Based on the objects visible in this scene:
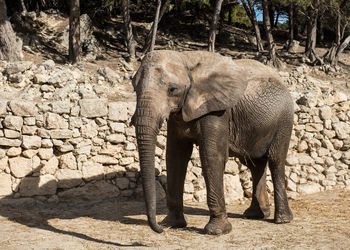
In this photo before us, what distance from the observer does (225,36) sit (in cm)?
2281

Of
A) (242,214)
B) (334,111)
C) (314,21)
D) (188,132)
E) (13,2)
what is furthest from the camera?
(13,2)

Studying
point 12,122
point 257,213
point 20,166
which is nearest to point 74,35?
point 12,122

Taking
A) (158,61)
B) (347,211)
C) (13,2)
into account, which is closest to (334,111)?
(347,211)

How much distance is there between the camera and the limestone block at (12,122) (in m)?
7.94

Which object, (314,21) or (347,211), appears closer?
(347,211)

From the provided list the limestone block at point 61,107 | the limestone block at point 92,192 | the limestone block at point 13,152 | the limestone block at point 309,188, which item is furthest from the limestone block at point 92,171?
the limestone block at point 309,188

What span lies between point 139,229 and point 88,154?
2307 millimetres

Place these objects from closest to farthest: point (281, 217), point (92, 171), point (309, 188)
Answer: point (281, 217) → point (92, 171) → point (309, 188)

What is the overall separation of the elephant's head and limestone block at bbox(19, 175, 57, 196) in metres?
3.20

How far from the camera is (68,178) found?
8.27 meters

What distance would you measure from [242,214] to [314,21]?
13.6 metres

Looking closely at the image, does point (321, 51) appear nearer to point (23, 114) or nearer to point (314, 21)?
point (314, 21)

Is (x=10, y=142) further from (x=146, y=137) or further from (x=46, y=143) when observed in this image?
(x=146, y=137)

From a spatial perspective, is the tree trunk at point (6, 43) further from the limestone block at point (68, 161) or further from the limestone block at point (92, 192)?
the limestone block at point (92, 192)
